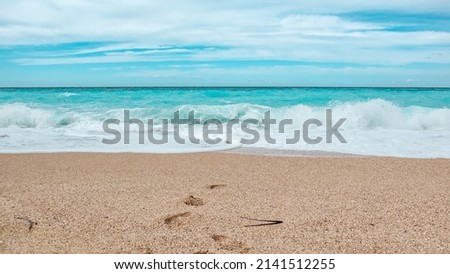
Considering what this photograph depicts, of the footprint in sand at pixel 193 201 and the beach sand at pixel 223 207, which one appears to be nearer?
the beach sand at pixel 223 207

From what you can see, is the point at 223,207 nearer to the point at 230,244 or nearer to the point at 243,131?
the point at 230,244

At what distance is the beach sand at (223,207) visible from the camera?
9.70 ft

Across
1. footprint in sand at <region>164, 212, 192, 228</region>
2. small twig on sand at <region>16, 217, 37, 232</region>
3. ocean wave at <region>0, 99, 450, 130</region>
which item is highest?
small twig on sand at <region>16, 217, 37, 232</region>

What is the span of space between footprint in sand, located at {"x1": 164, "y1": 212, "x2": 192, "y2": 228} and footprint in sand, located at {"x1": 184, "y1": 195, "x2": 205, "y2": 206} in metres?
0.32

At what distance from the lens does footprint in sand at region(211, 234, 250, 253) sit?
2.84 m

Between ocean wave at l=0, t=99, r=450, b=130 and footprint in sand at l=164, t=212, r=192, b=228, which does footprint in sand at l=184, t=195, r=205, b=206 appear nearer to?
footprint in sand at l=164, t=212, r=192, b=228

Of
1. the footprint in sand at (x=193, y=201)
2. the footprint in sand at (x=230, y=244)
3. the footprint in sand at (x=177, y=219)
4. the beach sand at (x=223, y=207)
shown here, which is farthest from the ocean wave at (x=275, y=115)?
the footprint in sand at (x=230, y=244)

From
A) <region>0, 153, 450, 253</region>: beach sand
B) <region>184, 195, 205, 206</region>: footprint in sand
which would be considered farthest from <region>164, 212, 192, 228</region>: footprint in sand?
<region>184, 195, 205, 206</region>: footprint in sand

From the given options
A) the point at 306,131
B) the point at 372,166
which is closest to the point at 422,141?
the point at 306,131

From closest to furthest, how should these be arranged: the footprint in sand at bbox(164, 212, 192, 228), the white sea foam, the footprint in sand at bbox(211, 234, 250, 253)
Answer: the footprint in sand at bbox(211, 234, 250, 253) → the footprint in sand at bbox(164, 212, 192, 228) → the white sea foam

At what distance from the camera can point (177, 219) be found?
3.50 m

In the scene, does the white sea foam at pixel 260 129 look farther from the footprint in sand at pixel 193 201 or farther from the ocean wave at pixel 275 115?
the footprint in sand at pixel 193 201
